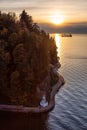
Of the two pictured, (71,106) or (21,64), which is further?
(71,106)

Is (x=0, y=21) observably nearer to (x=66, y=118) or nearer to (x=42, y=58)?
(x=42, y=58)

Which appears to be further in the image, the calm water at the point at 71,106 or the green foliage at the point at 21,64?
the green foliage at the point at 21,64

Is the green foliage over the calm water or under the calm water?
over

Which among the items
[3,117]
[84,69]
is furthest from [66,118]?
[84,69]

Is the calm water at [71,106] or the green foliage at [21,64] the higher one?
the green foliage at [21,64]

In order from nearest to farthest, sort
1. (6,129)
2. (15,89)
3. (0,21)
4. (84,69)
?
1. (6,129)
2. (15,89)
3. (0,21)
4. (84,69)

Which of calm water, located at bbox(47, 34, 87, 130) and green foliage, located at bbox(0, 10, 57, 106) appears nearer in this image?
calm water, located at bbox(47, 34, 87, 130)

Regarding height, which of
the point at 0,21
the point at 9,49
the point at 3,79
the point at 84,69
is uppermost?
the point at 0,21

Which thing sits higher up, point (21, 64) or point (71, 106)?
point (21, 64)
